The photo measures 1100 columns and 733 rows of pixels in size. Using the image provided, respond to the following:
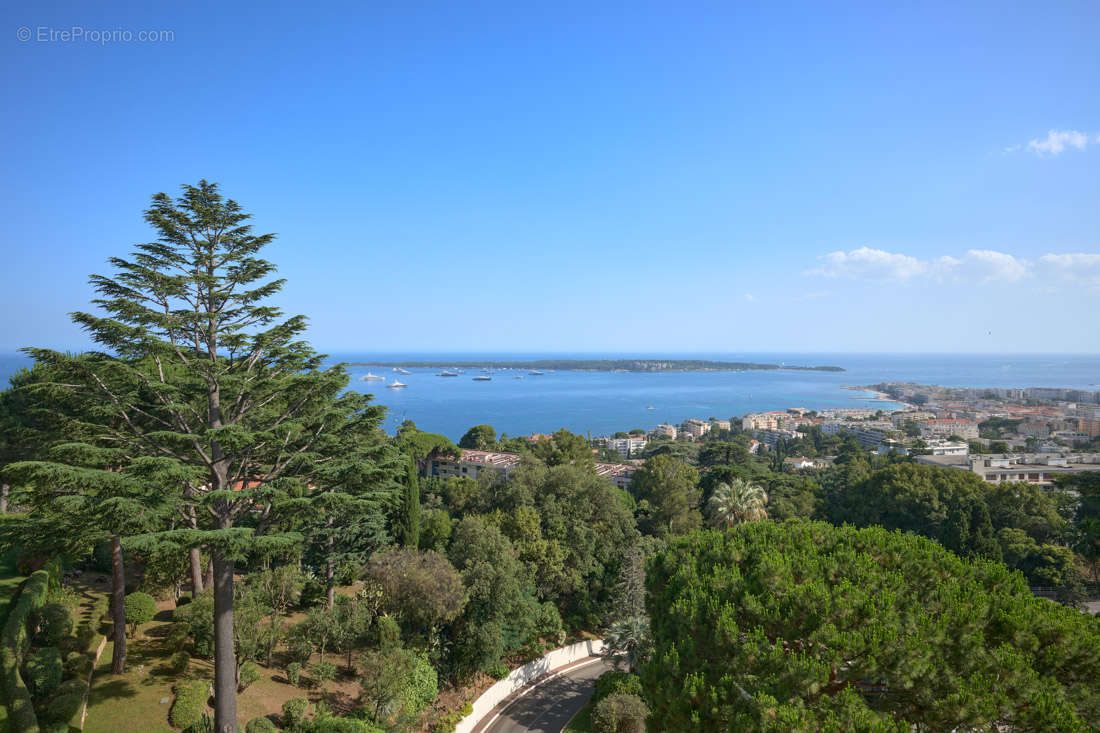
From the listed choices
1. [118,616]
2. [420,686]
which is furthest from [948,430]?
[118,616]

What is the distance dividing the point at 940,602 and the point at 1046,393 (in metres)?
149

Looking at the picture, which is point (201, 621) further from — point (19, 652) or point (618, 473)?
point (618, 473)

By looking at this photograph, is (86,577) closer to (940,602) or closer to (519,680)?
(519,680)

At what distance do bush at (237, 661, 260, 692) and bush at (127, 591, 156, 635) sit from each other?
8.36 ft

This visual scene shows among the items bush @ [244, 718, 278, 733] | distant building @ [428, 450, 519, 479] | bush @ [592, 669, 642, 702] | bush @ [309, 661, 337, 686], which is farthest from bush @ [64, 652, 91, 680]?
distant building @ [428, 450, 519, 479]

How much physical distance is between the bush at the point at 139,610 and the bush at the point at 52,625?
1.47m

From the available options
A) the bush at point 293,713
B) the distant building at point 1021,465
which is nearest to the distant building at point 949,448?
the distant building at point 1021,465

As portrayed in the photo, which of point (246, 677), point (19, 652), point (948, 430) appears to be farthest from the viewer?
point (948, 430)

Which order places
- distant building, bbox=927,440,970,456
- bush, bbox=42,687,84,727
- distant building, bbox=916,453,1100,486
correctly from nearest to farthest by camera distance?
bush, bbox=42,687,84,727 < distant building, bbox=916,453,1100,486 < distant building, bbox=927,440,970,456

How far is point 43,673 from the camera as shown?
8.57 meters

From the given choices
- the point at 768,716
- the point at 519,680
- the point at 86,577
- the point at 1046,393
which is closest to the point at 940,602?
the point at 768,716

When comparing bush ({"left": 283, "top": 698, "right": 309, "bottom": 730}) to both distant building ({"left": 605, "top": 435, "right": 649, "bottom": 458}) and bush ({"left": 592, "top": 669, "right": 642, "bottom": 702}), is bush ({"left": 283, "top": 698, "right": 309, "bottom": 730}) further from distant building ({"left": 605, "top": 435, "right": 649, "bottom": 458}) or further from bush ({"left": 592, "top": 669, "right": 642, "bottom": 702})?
distant building ({"left": 605, "top": 435, "right": 649, "bottom": 458})

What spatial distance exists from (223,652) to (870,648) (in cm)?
1082

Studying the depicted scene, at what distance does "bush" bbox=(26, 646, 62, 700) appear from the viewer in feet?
27.8
